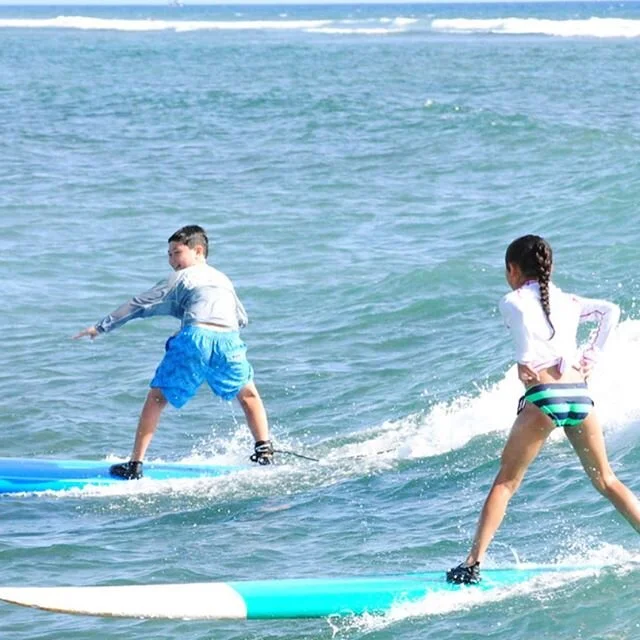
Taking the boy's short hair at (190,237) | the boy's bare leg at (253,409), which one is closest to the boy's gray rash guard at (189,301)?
the boy's short hair at (190,237)

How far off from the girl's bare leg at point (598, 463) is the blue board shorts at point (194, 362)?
9.34ft

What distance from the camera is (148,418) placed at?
8.00 meters

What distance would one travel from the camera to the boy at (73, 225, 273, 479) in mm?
7863

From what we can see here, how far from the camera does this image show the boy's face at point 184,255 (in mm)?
7934

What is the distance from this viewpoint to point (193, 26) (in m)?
81.2

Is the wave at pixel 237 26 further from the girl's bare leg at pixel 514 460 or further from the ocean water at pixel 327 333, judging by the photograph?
the girl's bare leg at pixel 514 460

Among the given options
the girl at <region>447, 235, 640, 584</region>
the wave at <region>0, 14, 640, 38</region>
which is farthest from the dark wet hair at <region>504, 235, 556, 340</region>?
the wave at <region>0, 14, 640, 38</region>

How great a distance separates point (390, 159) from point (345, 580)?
14.7 metres

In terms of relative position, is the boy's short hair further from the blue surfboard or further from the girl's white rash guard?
the girl's white rash guard

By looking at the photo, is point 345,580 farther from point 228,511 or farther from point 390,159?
point 390,159

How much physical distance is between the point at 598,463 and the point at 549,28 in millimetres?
60983

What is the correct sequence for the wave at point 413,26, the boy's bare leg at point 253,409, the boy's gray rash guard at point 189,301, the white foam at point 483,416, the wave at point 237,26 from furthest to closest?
the wave at point 237,26
the wave at point 413,26
the white foam at point 483,416
the boy's bare leg at point 253,409
the boy's gray rash guard at point 189,301

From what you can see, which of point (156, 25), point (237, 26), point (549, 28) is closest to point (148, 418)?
point (549, 28)

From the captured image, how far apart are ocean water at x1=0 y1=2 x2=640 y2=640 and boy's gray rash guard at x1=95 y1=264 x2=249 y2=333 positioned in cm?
98
